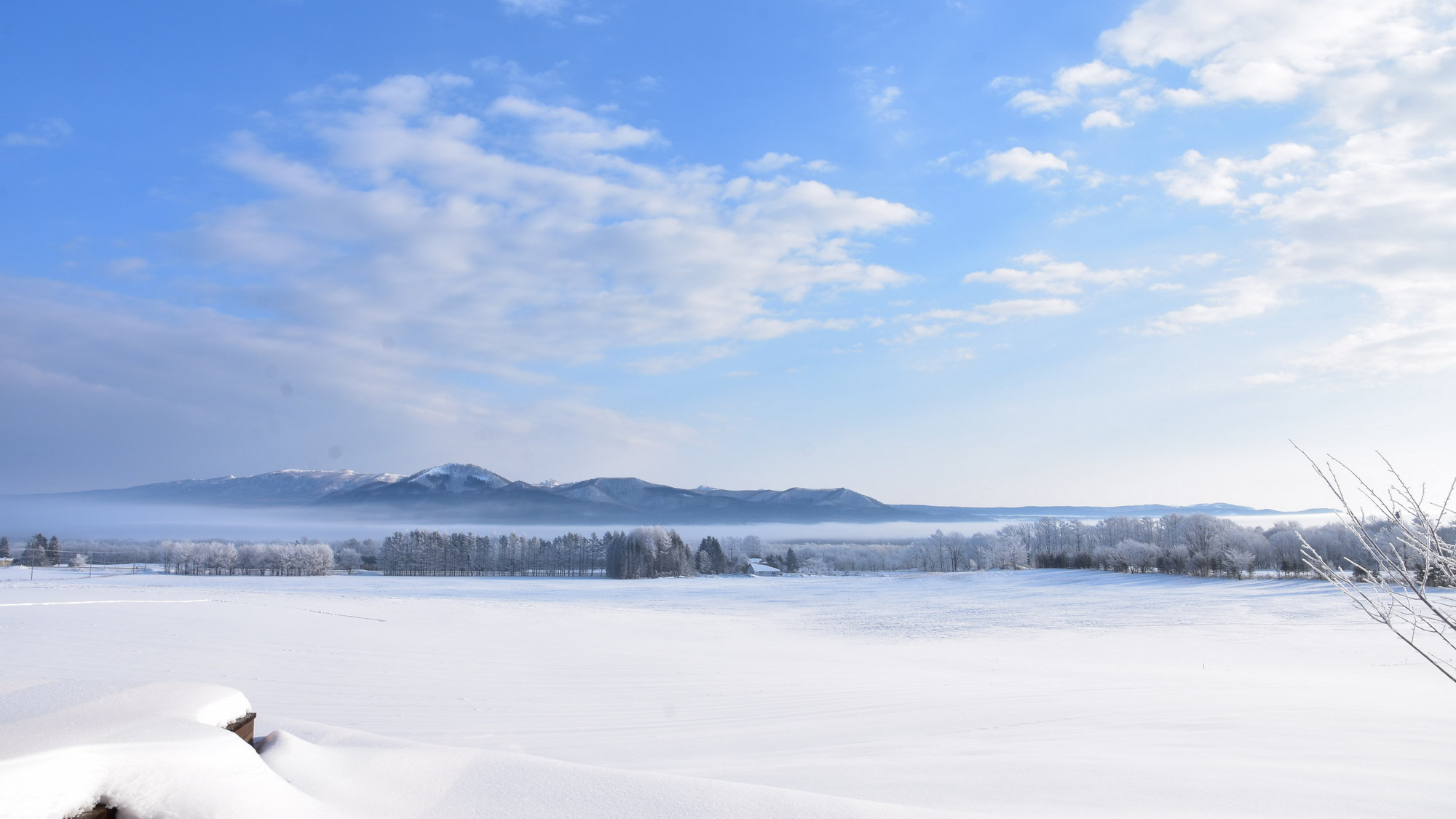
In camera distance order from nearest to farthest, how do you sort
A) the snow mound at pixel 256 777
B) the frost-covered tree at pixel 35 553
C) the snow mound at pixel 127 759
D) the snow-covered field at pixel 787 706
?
1. the snow mound at pixel 127 759
2. the snow mound at pixel 256 777
3. the snow-covered field at pixel 787 706
4. the frost-covered tree at pixel 35 553

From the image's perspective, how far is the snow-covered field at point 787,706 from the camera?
135 inches

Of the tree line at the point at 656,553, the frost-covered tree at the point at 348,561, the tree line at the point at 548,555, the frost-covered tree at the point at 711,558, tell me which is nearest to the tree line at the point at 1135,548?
the tree line at the point at 656,553

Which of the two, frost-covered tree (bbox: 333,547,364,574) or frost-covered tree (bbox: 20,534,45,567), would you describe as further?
frost-covered tree (bbox: 333,547,364,574)

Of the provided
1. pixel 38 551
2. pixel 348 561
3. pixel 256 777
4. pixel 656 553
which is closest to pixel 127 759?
pixel 256 777

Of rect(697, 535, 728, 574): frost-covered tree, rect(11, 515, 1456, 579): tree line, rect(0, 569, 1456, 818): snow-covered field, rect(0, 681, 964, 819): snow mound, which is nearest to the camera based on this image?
rect(0, 681, 964, 819): snow mound

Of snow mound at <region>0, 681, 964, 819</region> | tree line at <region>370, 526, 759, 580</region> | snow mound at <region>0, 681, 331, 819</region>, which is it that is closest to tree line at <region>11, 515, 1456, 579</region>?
tree line at <region>370, 526, 759, 580</region>

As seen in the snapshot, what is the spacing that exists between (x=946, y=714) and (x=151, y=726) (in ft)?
24.1

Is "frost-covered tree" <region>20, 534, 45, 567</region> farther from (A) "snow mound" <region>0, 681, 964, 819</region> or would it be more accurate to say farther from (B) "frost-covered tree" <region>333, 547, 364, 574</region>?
(A) "snow mound" <region>0, 681, 964, 819</region>

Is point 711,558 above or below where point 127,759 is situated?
below

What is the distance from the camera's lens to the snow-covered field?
3.42 m

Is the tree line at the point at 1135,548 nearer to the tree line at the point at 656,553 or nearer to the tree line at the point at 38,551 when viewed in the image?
the tree line at the point at 656,553

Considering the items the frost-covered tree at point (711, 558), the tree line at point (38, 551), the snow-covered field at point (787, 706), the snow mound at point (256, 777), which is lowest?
the frost-covered tree at point (711, 558)

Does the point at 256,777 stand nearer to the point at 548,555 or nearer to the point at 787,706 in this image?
the point at 787,706

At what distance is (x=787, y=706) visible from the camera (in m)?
8.72
